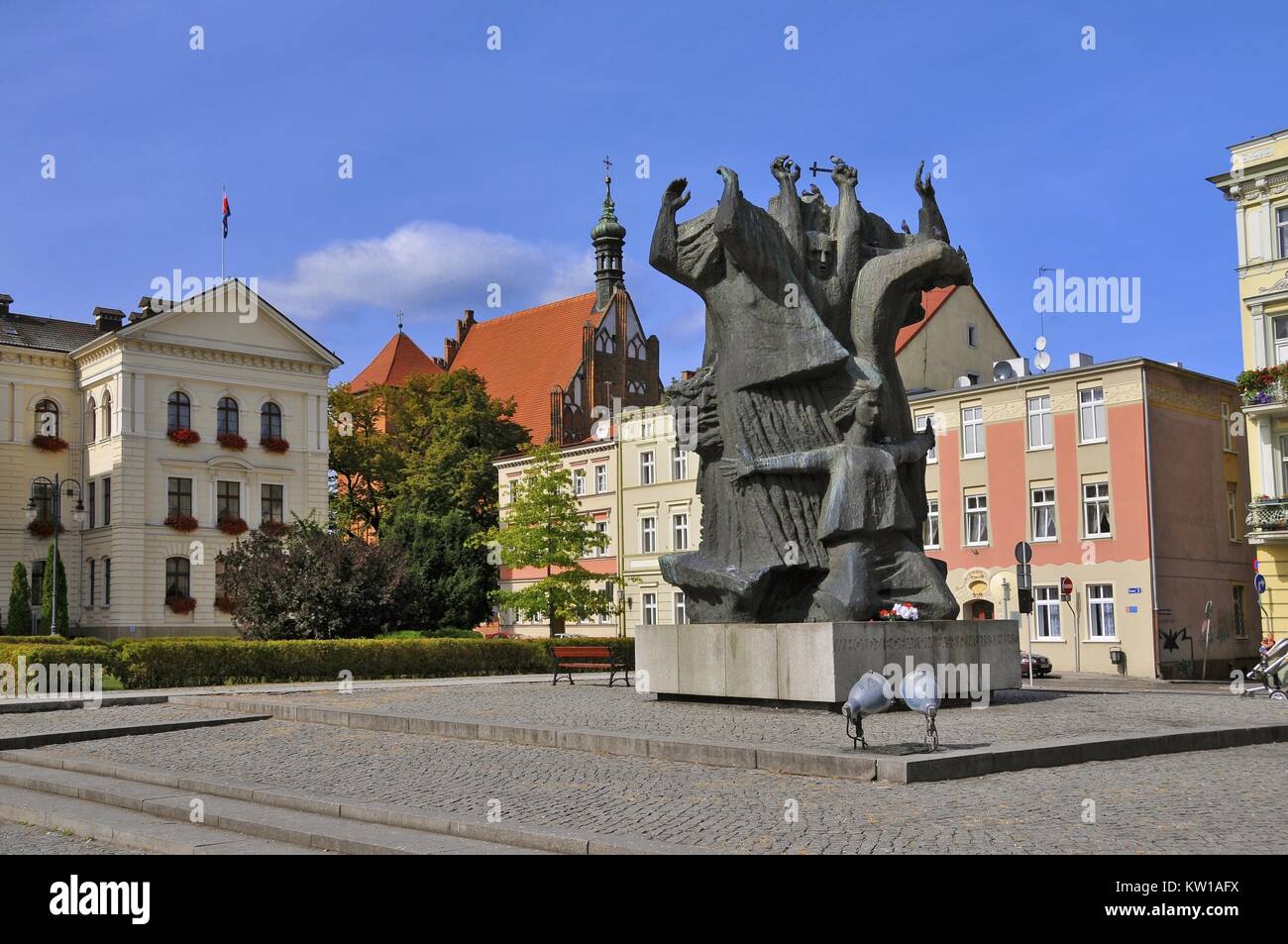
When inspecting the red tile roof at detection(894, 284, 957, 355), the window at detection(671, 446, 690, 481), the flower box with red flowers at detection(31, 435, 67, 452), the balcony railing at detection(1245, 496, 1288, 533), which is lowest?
the balcony railing at detection(1245, 496, 1288, 533)

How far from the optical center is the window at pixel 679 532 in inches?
2212

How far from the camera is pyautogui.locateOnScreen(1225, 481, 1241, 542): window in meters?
43.7

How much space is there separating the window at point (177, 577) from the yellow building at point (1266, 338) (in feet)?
129

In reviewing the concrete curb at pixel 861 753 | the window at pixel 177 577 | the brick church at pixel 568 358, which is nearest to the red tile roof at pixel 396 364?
the brick church at pixel 568 358

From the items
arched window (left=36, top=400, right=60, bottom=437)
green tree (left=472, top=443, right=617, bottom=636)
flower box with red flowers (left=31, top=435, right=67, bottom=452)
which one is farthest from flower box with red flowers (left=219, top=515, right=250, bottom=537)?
green tree (left=472, top=443, right=617, bottom=636)

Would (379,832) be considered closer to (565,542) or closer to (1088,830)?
(1088,830)

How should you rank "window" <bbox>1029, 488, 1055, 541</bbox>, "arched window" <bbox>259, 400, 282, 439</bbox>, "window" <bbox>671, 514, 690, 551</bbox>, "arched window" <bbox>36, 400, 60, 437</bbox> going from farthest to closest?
Result: "arched window" <bbox>259, 400, 282, 439</bbox>, "window" <bbox>671, 514, 690, 551</bbox>, "arched window" <bbox>36, 400, 60, 437</bbox>, "window" <bbox>1029, 488, 1055, 541</bbox>

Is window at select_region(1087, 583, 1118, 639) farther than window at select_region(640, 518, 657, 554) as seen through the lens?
No

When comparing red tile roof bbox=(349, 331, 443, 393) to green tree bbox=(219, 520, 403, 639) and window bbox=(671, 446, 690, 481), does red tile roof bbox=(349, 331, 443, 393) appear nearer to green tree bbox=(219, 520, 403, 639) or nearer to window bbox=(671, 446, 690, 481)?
window bbox=(671, 446, 690, 481)

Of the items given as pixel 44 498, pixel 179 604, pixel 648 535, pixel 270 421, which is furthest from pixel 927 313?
pixel 44 498

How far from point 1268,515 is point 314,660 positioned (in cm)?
2552

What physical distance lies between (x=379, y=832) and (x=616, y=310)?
237 feet

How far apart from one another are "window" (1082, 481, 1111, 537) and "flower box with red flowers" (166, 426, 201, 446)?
34532 millimetres

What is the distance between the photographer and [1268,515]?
119ft
